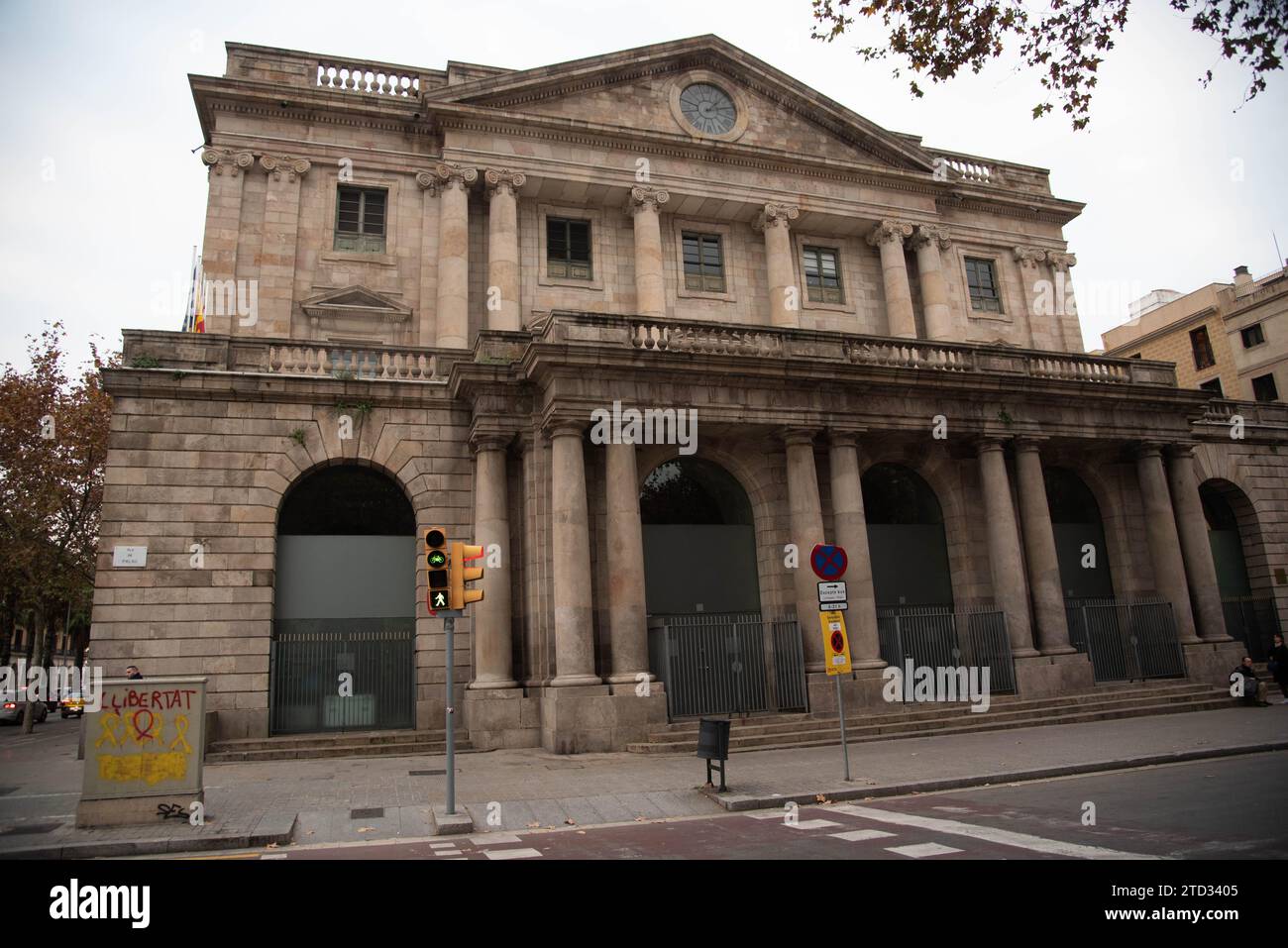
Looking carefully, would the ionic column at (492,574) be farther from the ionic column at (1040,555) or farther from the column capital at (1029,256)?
the column capital at (1029,256)

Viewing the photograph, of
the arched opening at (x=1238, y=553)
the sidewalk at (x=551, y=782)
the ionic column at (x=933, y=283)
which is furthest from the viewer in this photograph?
the ionic column at (x=933, y=283)

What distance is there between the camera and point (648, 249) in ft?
85.5

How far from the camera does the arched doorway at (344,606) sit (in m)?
19.6

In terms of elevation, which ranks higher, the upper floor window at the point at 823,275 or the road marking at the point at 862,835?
the upper floor window at the point at 823,275

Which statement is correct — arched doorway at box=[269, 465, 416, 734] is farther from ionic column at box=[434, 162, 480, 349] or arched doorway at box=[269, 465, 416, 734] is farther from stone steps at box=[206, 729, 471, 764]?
ionic column at box=[434, 162, 480, 349]

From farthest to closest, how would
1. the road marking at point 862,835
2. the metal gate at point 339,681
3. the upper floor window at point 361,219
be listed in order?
the upper floor window at point 361,219
the metal gate at point 339,681
the road marking at point 862,835

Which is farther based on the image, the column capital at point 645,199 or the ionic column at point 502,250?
the column capital at point 645,199

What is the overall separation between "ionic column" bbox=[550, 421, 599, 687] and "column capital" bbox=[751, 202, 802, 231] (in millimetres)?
11959

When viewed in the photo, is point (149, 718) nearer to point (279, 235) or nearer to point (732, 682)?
point (732, 682)

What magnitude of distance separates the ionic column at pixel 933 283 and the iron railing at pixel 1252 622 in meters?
11.6

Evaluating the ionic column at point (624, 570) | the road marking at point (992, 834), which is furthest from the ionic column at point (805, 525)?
the road marking at point (992, 834)

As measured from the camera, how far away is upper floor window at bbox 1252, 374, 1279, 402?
4481 centimetres

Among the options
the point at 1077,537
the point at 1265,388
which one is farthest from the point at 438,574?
the point at 1265,388
